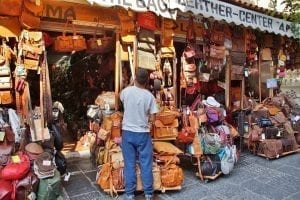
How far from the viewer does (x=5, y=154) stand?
15.1ft

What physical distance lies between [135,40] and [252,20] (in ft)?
9.52

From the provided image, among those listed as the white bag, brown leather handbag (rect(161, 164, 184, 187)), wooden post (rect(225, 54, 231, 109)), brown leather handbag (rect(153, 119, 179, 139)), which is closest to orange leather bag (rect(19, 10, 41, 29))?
brown leather handbag (rect(153, 119, 179, 139))

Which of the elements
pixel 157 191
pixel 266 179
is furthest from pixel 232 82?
pixel 157 191

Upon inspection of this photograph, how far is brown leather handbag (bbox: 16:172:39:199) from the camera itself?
172 inches

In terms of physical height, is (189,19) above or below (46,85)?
above

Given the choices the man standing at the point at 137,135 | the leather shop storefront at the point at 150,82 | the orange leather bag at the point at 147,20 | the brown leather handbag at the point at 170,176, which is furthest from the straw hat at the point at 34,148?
the orange leather bag at the point at 147,20

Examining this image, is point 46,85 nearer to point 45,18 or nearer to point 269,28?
point 45,18

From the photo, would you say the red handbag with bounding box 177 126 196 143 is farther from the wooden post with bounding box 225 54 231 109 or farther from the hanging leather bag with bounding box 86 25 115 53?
the wooden post with bounding box 225 54 231 109

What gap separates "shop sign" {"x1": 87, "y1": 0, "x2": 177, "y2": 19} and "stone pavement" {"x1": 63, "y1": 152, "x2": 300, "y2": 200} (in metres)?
3.02

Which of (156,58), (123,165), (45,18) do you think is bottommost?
(123,165)

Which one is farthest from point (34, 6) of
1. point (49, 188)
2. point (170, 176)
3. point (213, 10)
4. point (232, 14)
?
point (232, 14)

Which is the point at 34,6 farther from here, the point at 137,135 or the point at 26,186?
the point at 26,186

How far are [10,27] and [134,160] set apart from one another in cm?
275

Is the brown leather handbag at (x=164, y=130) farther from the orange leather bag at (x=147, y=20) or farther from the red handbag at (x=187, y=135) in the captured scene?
the orange leather bag at (x=147, y=20)
